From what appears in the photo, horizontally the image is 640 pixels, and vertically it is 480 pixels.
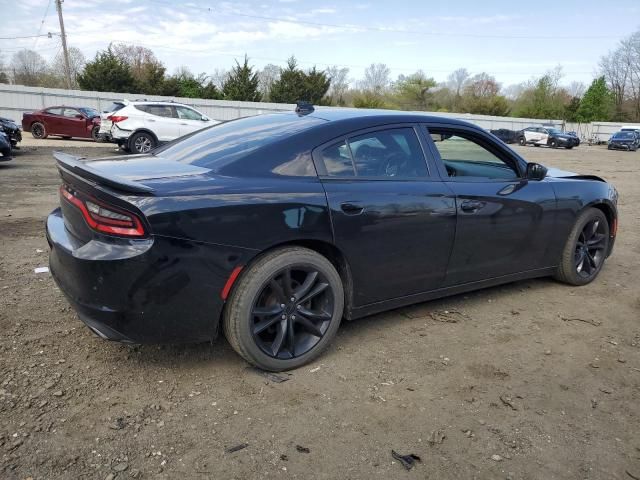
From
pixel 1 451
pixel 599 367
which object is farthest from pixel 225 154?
pixel 599 367

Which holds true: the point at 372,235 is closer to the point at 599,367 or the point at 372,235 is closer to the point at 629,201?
the point at 599,367

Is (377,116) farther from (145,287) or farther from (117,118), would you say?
(117,118)

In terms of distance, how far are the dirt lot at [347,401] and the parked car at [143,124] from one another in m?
11.8

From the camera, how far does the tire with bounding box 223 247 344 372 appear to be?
111 inches

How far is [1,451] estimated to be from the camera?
7.29 feet

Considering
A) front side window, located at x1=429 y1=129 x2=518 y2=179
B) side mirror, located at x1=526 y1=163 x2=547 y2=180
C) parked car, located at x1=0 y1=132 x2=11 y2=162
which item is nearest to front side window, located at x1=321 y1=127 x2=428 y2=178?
front side window, located at x1=429 y1=129 x2=518 y2=179

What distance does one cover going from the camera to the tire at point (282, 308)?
2826mm

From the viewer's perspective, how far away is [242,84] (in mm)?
42719

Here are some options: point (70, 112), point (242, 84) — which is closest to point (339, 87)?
point (242, 84)

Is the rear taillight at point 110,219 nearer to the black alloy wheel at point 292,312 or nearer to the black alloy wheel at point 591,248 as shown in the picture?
the black alloy wheel at point 292,312

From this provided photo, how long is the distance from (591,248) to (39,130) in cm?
2092

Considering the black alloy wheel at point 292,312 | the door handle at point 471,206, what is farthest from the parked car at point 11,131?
the door handle at point 471,206

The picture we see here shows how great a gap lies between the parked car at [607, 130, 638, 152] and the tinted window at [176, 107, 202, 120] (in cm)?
3305

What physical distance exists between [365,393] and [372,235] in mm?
947
